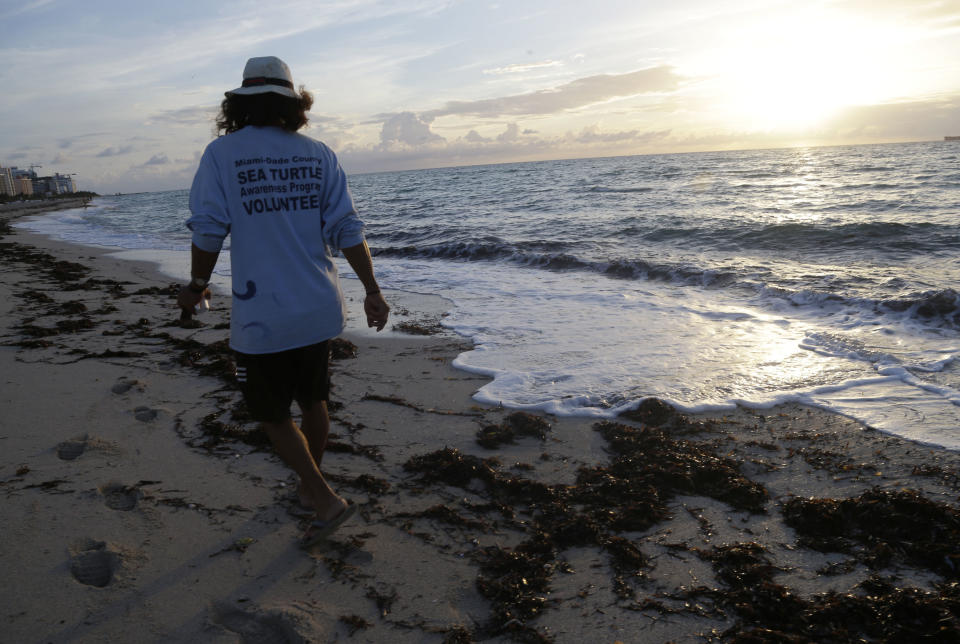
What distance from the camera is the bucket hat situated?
6.85ft

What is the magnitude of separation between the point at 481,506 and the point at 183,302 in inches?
63.5

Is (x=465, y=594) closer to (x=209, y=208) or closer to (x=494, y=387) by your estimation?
(x=209, y=208)

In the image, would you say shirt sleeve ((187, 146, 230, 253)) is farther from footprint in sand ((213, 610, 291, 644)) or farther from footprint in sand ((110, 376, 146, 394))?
footprint in sand ((110, 376, 146, 394))

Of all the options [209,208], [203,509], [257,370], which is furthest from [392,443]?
[209,208]

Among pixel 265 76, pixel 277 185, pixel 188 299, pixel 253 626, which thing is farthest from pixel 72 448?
pixel 265 76

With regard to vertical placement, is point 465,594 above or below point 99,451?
below

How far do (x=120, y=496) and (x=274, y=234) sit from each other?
5.24ft

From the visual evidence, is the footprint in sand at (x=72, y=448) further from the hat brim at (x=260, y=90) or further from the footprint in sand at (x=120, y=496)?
→ the hat brim at (x=260, y=90)

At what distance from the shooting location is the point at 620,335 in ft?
18.4

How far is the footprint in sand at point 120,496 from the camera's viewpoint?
2564mm

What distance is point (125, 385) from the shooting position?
13.3ft

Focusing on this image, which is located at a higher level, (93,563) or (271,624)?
(93,563)

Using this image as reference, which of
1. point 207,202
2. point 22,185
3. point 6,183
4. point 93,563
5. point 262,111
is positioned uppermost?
point 22,185

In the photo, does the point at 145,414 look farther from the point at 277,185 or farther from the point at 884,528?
the point at 884,528
